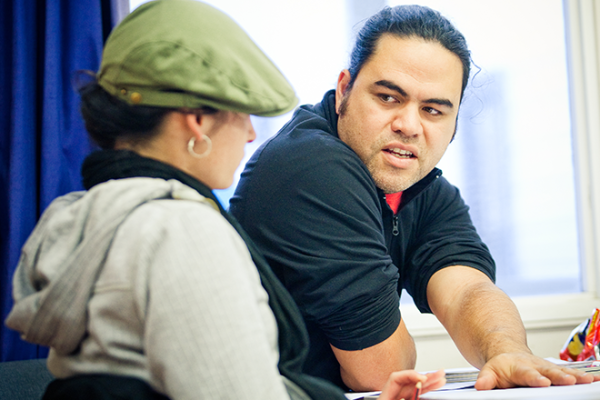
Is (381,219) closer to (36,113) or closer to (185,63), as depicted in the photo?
(185,63)

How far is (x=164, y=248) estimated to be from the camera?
0.45m

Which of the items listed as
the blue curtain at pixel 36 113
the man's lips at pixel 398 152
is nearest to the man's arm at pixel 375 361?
the man's lips at pixel 398 152

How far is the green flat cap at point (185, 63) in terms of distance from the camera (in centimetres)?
56

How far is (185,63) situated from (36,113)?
124 cm

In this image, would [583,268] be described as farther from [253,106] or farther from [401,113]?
[253,106]

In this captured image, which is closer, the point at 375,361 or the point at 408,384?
the point at 408,384

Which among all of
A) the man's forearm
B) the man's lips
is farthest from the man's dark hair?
the man's forearm

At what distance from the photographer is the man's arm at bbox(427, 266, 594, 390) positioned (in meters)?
0.81

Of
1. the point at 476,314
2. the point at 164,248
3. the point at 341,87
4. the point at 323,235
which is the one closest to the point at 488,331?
the point at 476,314

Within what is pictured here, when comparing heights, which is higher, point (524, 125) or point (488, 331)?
point (524, 125)

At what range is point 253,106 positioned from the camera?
588mm

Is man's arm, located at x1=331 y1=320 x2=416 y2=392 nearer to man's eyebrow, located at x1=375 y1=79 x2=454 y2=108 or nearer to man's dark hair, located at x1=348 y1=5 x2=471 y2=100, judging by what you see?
man's eyebrow, located at x1=375 y1=79 x2=454 y2=108

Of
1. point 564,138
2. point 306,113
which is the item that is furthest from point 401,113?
point 564,138

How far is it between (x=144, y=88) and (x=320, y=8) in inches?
64.8
